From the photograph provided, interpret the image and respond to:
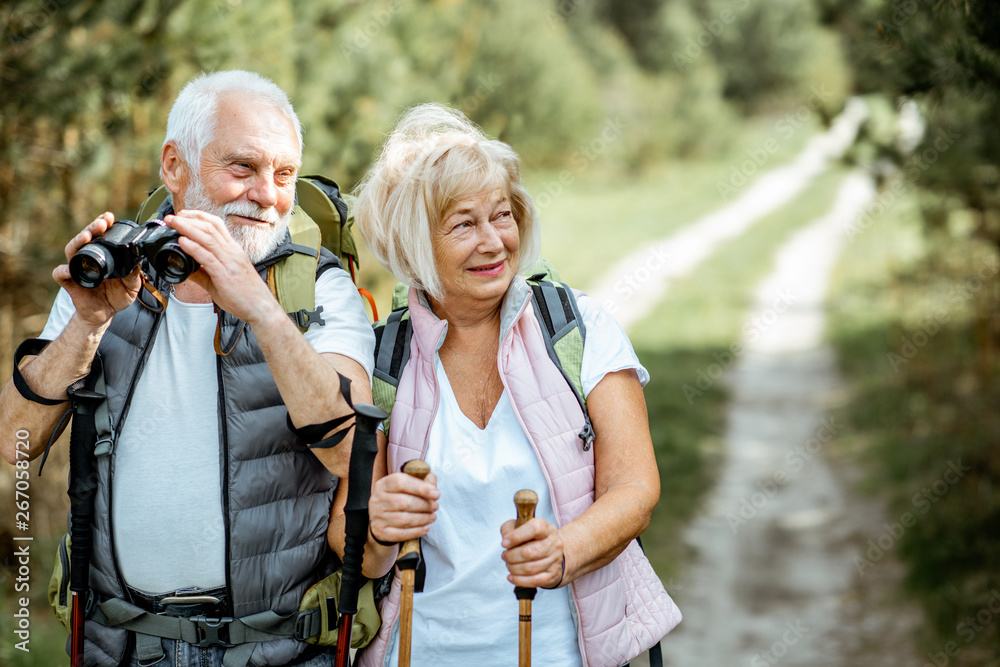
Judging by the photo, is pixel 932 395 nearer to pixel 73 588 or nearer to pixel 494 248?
pixel 494 248

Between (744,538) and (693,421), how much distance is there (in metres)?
2.04

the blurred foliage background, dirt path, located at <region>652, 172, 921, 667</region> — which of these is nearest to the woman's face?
the blurred foliage background

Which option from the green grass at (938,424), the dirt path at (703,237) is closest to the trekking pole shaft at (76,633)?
the green grass at (938,424)

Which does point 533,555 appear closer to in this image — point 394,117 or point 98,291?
point 98,291

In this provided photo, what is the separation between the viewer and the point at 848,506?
6176 mm

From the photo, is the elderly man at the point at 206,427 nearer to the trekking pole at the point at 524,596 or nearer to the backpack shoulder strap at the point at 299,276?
the backpack shoulder strap at the point at 299,276

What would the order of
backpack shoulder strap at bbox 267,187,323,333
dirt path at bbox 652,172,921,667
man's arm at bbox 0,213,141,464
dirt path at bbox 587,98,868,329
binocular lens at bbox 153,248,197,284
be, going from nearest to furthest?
binocular lens at bbox 153,248,197,284
man's arm at bbox 0,213,141,464
backpack shoulder strap at bbox 267,187,323,333
dirt path at bbox 652,172,921,667
dirt path at bbox 587,98,868,329

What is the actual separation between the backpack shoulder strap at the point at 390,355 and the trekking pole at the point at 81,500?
0.57 metres

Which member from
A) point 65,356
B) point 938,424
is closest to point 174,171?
point 65,356

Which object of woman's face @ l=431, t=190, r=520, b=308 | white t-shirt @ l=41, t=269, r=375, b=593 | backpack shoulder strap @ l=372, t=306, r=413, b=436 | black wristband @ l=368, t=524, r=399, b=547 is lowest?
black wristband @ l=368, t=524, r=399, b=547

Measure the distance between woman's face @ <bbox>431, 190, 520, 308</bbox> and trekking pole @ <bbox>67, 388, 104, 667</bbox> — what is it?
0.77 m

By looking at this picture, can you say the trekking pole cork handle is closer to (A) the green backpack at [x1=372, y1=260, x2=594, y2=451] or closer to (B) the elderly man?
(A) the green backpack at [x1=372, y1=260, x2=594, y2=451]

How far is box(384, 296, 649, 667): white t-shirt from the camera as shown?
190 centimetres

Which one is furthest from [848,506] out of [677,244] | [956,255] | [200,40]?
[677,244]
